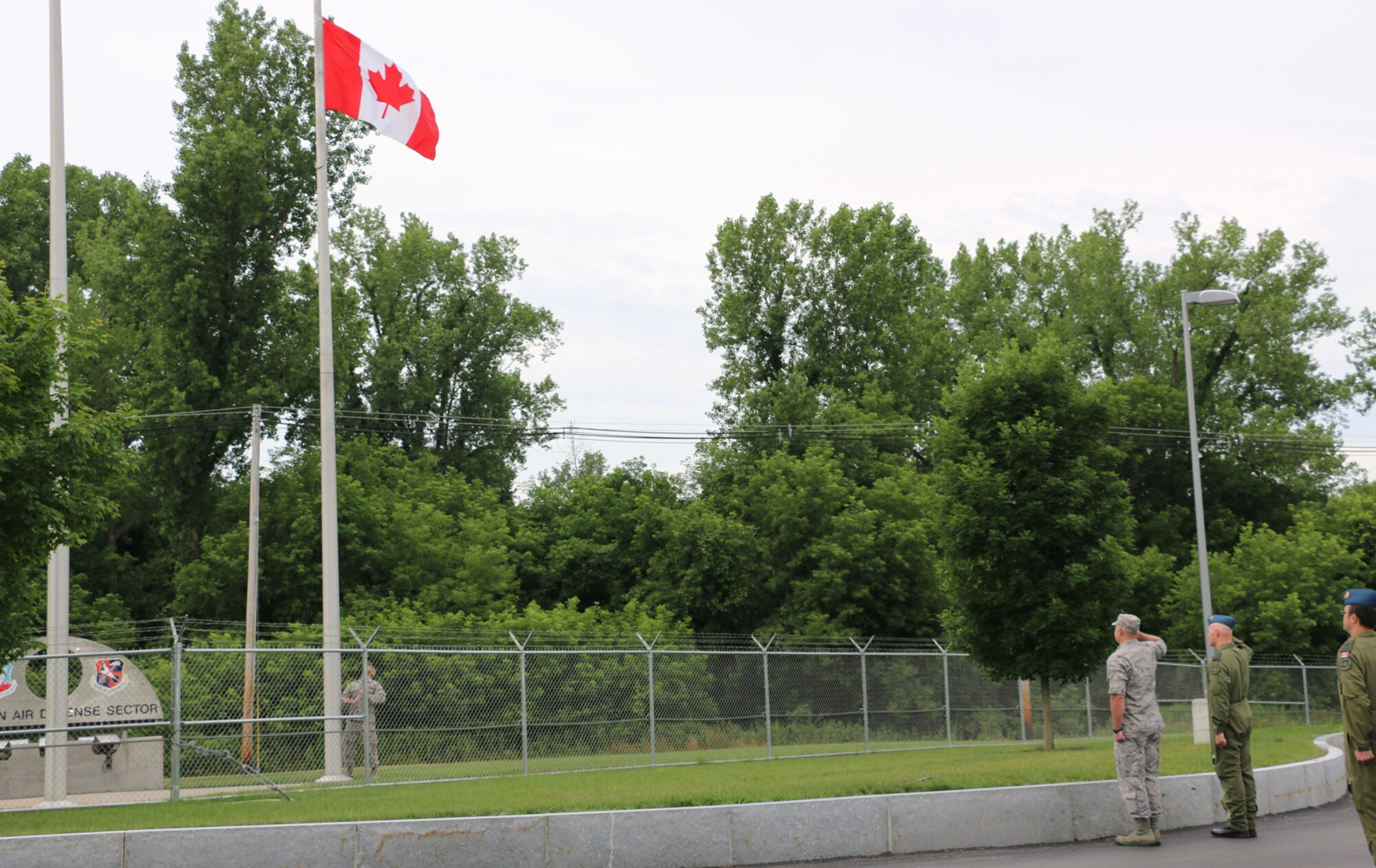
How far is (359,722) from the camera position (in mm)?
18031

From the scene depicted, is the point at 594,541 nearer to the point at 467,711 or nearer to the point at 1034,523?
the point at 467,711

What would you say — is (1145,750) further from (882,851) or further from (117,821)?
(117,821)

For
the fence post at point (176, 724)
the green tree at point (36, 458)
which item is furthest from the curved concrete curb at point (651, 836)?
the fence post at point (176, 724)

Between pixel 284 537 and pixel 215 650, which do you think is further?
pixel 284 537

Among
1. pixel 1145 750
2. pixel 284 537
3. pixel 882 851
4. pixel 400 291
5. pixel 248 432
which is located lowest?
pixel 882 851

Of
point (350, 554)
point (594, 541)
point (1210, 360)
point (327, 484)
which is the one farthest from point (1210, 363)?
point (327, 484)

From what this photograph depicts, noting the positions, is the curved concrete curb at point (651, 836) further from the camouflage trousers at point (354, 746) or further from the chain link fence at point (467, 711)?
the camouflage trousers at point (354, 746)

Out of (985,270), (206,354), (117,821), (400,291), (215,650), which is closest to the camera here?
(117,821)

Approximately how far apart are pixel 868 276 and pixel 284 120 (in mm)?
Answer: 26411

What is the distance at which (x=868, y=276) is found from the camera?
55.4 meters

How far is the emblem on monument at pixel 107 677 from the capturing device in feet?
57.9

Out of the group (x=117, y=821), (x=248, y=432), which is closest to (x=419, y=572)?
(x=248, y=432)

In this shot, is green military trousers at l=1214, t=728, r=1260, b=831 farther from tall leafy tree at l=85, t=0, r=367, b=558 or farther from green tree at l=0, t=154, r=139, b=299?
green tree at l=0, t=154, r=139, b=299

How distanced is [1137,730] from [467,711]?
12.4 m
